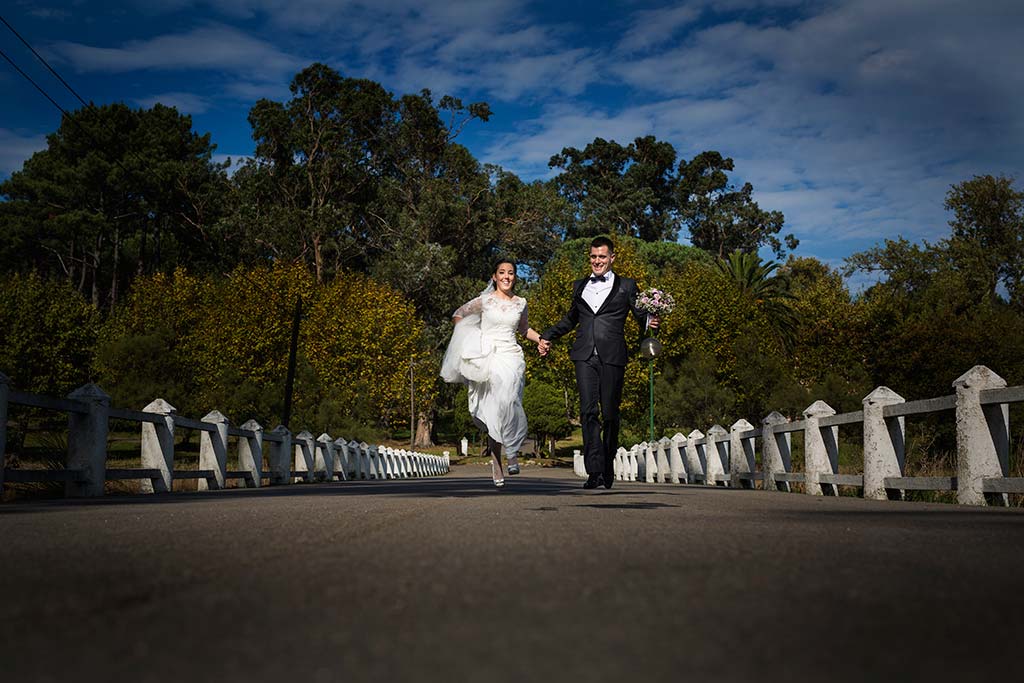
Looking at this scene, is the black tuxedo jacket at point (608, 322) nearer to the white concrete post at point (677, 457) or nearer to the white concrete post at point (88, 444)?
the white concrete post at point (88, 444)

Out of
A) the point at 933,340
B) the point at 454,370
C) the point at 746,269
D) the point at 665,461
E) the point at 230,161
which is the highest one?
the point at 230,161

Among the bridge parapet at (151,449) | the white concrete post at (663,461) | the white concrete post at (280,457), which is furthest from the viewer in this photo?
the white concrete post at (663,461)

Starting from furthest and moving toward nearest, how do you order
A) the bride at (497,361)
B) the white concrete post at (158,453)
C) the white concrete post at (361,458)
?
1. the white concrete post at (361,458)
2. the white concrete post at (158,453)
3. the bride at (497,361)

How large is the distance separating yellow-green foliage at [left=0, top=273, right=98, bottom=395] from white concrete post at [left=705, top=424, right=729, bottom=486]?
32745mm

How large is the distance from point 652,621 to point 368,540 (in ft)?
6.94

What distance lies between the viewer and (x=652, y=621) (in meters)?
2.19

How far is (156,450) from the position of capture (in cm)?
1195

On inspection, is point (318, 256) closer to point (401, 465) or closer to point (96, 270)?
point (96, 270)

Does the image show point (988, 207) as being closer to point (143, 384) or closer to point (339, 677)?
point (143, 384)

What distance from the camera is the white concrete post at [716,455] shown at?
59.0 ft

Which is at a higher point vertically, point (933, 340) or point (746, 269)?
point (746, 269)

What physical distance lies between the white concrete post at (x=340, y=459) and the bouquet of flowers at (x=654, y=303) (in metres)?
13.4

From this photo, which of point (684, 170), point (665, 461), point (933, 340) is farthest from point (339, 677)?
point (684, 170)

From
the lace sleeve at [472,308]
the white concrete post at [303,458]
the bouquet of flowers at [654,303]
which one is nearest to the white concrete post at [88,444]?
the lace sleeve at [472,308]
